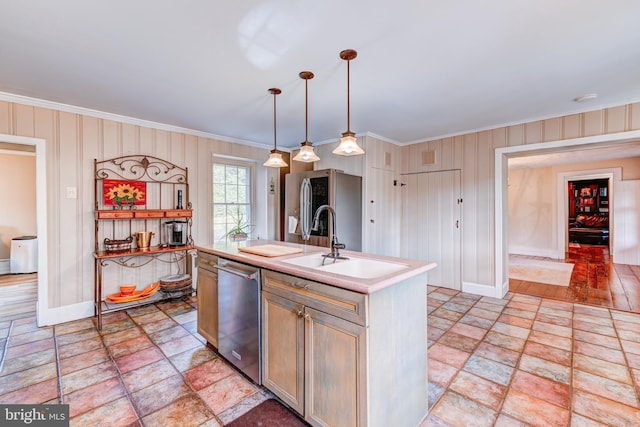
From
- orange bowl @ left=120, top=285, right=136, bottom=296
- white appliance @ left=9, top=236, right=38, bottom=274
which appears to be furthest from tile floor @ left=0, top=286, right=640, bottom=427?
white appliance @ left=9, top=236, right=38, bottom=274

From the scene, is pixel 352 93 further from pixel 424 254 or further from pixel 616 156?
pixel 616 156

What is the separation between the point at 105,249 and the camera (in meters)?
3.33

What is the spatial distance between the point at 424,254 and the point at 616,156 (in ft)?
16.3

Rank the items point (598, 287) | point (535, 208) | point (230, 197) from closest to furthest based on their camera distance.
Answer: point (598, 287) → point (230, 197) → point (535, 208)

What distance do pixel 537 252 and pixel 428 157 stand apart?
5.05 metres

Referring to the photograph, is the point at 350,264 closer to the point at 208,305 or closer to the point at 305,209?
the point at 208,305

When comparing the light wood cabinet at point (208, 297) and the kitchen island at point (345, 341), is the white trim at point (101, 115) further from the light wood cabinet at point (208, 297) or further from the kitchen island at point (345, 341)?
the kitchen island at point (345, 341)

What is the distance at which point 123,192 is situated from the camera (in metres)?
3.49

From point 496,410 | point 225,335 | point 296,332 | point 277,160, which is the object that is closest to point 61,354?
point 225,335

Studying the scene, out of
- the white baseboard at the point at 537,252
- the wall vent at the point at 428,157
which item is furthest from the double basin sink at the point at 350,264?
the white baseboard at the point at 537,252

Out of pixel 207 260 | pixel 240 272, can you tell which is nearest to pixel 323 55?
pixel 240 272

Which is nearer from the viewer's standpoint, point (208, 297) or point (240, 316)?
point (240, 316)

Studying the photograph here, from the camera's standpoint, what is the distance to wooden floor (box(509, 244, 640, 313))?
3748 mm

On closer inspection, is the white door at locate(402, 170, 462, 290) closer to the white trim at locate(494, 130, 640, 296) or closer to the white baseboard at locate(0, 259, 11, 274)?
the white trim at locate(494, 130, 640, 296)
